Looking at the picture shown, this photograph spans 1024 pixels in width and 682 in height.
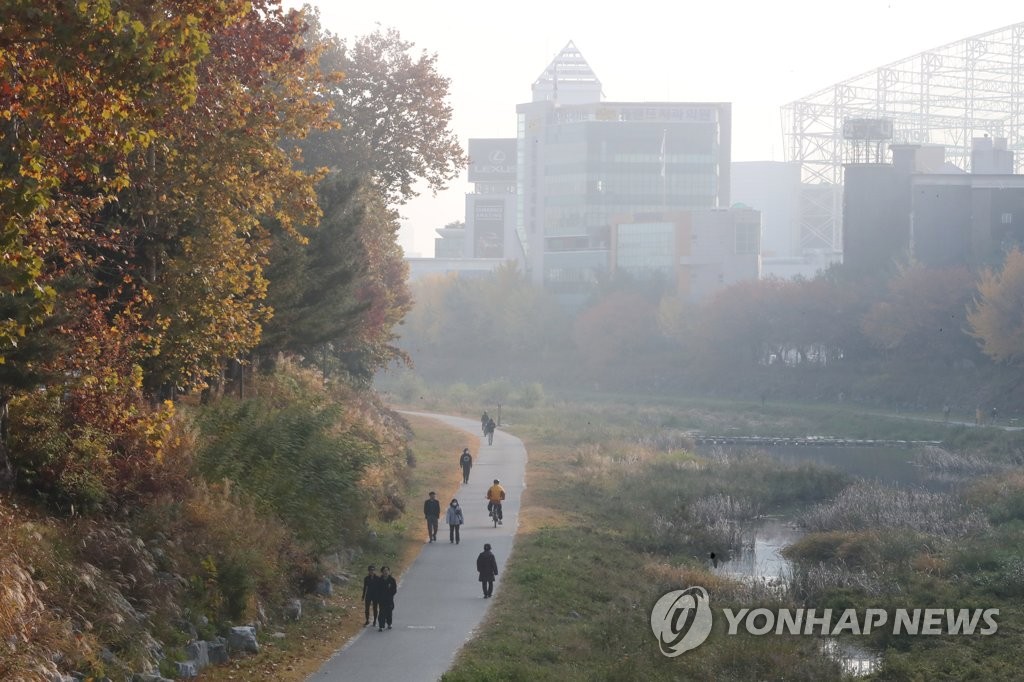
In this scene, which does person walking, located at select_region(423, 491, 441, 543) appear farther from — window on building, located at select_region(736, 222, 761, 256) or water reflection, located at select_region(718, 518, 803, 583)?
window on building, located at select_region(736, 222, 761, 256)

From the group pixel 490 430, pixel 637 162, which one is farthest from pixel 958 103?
pixel 490 430

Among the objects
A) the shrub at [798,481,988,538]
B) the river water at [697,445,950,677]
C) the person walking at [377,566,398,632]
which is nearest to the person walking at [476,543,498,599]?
the person walking at [377,566,398,632]

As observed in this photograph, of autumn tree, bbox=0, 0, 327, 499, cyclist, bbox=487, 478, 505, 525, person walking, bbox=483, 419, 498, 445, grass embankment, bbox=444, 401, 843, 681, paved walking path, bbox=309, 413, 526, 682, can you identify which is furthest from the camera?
person walking, bbox=483, 419, 498, 445

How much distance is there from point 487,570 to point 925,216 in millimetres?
94531

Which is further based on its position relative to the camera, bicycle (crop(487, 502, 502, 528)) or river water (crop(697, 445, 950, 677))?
bicycle (crop(487, 502, 502, 528))

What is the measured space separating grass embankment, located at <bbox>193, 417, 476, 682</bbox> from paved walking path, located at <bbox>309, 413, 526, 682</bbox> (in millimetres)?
294

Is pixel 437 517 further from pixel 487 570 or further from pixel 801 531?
pixel 801 531

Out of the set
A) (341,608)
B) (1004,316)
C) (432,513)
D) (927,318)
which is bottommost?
(341,608)

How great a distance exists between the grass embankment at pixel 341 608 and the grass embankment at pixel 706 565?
8.02ft

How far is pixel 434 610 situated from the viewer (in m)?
24.7

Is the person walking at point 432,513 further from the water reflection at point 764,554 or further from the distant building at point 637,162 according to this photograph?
the distant building at point 637,162

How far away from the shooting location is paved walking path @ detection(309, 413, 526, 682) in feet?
65.0

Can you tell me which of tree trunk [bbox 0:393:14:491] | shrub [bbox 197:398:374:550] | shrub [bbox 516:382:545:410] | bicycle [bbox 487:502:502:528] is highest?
tree trunk [bbox 0:393:14:491]

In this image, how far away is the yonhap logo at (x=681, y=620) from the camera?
24125 mm
